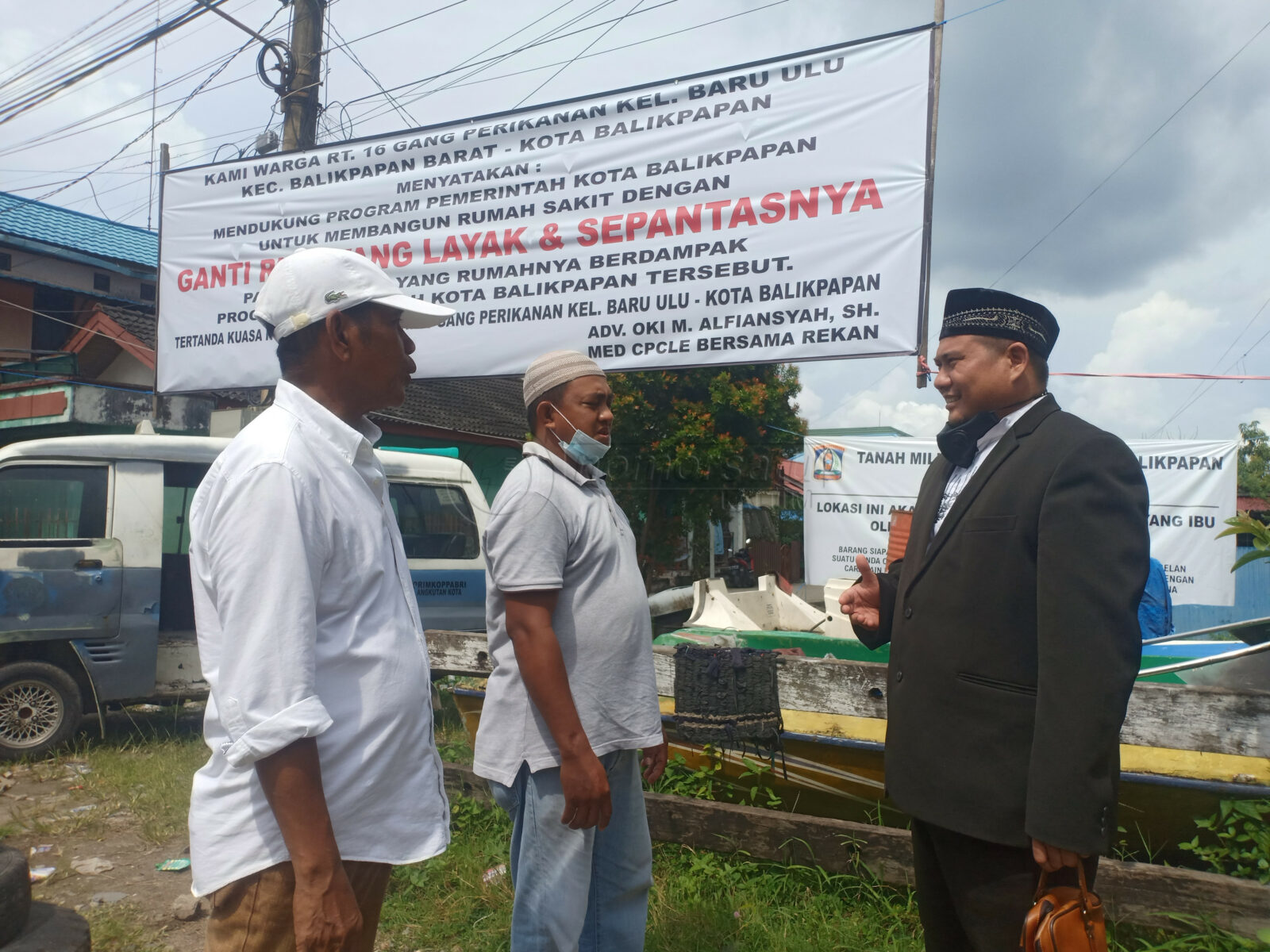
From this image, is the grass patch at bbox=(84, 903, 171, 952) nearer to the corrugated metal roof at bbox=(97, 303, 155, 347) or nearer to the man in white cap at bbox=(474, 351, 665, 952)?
the man in white cap at bbox=(474, 351, 665, 952)

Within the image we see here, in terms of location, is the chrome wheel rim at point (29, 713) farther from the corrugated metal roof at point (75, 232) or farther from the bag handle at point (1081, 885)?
the corrugated metal roof at point (75, 232)

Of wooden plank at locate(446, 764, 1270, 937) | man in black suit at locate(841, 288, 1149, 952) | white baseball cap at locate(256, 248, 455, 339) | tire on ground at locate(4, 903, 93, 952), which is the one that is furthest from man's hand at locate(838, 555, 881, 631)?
tire on ground at locate(4, 903, 93, 952)

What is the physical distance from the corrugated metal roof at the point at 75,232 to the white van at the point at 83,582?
458 inches

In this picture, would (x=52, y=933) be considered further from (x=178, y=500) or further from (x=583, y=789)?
(x=178, y=500)

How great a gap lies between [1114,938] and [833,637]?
2702 millimetres

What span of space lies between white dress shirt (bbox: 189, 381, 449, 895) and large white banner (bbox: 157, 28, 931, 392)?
2646 millimetres

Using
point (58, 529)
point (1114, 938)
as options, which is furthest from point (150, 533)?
point (1114, 938)

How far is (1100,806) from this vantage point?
1629 mm

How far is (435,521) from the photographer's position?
7227mm

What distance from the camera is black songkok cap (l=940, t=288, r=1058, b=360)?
2041 millimetres

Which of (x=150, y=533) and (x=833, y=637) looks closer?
Answer: (x=833, y=637)

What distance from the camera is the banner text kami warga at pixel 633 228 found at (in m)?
3.81

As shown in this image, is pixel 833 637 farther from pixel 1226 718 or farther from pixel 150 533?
pixel 150 533

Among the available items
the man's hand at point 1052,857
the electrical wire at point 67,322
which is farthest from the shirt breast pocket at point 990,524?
the electrical wire at point 67,322
